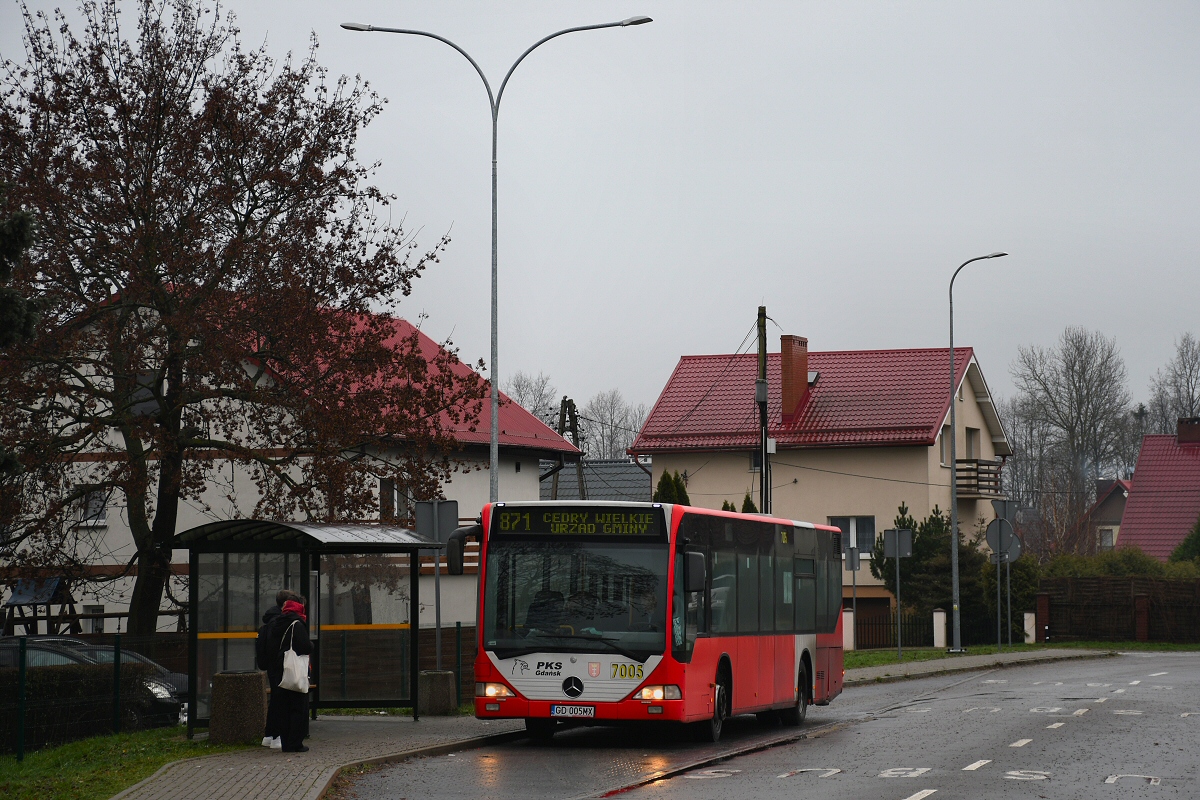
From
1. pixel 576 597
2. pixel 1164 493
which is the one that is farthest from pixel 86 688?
pixel 1164 493

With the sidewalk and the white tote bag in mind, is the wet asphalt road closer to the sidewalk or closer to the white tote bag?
the sidewalk

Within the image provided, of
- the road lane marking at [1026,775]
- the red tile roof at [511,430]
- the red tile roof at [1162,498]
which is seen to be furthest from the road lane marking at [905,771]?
the red tile roof at [1162,498]

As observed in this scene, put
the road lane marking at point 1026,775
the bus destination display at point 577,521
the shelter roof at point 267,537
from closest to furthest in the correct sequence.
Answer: the road lane marking at point 1026,775 < the shelter roof at point 267,537 < the bus destination display at point 577,521

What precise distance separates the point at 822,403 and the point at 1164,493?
19636mm

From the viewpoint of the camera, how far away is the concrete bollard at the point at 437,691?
64.2 ft

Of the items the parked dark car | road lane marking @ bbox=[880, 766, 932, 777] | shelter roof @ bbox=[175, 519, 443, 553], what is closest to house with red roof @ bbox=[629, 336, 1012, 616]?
the parked dark car

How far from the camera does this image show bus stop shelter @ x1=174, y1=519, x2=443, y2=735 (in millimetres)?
16312

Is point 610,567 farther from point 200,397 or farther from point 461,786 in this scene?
point 200,397

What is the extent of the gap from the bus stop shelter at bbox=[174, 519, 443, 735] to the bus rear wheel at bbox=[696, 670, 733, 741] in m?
3.67

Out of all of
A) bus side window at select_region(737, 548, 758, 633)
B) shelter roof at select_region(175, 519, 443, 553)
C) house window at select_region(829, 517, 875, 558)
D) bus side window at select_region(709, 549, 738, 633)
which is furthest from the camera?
house window at select_region(829, 517, 875, 558)

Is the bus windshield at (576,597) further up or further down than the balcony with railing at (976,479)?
further down

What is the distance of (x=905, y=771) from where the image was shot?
13719 mm

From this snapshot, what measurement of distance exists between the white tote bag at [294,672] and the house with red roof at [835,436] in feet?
116

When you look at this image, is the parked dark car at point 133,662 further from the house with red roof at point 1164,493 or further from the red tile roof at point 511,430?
the house with red roof at point 1164,493
